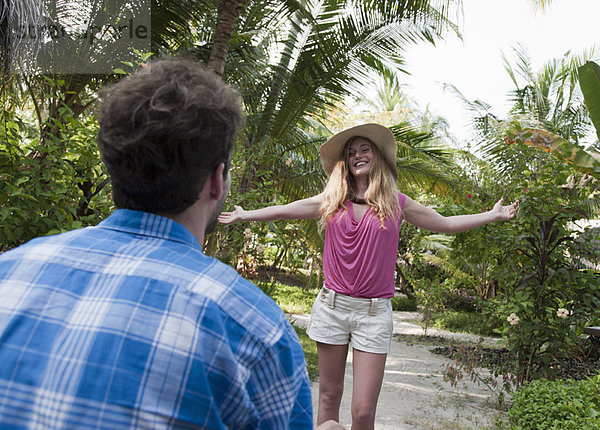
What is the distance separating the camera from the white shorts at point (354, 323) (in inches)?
116

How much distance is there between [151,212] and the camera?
1059 millimetres

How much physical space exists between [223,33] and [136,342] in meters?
5.42

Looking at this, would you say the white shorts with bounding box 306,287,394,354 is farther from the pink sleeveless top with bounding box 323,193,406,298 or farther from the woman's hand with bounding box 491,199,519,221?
the woman's hand with bounding box 491,199,519,221

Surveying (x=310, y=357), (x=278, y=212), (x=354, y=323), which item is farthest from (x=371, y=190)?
(x=310, y=357)

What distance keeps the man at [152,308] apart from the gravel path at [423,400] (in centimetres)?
385

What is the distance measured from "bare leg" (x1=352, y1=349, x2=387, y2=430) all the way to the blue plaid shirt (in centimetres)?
193

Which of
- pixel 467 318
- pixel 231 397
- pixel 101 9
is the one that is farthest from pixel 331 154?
pixel 467 318

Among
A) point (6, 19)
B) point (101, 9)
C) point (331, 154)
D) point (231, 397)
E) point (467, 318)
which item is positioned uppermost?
point (101, 9)

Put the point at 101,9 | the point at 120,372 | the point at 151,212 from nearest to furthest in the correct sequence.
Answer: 1. the point at 120,372
2. the point at 151,212
3. the point at 101,9

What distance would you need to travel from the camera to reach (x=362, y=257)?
120 inches

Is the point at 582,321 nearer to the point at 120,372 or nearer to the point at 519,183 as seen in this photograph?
the point at 519,183

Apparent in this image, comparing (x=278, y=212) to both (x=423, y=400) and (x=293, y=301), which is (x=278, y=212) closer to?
(x=423, y=400)

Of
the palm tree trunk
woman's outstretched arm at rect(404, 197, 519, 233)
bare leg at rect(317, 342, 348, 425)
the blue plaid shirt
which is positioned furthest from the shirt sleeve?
the palm tree trunk

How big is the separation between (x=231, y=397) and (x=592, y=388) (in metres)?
3.73
